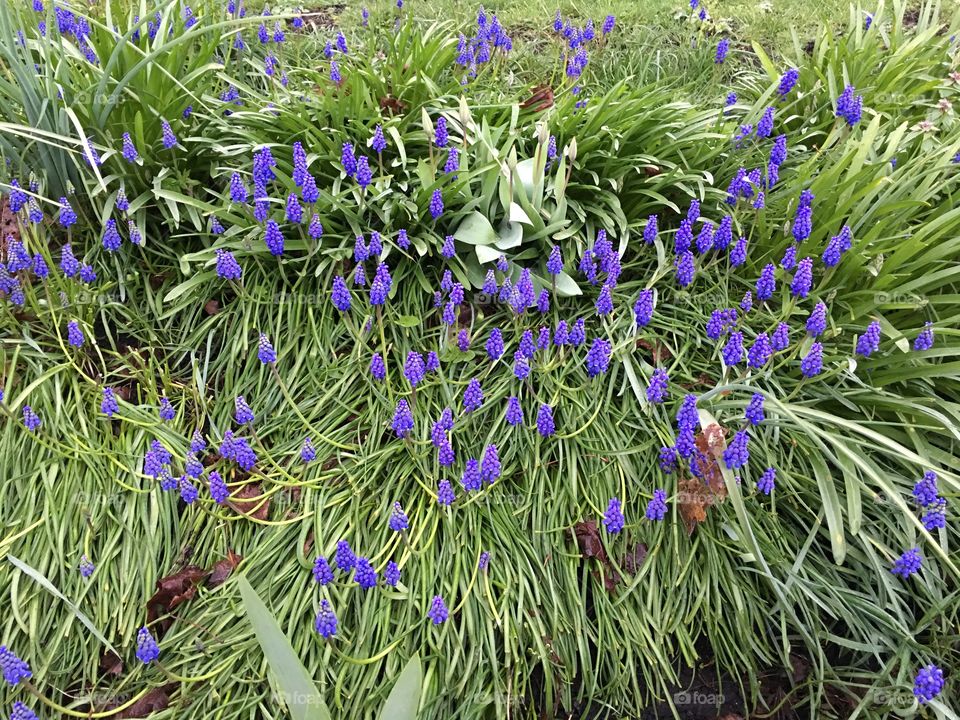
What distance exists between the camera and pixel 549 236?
3127mm

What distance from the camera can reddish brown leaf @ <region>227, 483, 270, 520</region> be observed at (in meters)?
2.50

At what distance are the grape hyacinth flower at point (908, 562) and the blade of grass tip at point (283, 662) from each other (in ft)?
6.22

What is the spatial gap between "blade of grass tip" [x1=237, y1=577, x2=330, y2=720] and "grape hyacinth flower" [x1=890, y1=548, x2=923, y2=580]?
1895 millimetres

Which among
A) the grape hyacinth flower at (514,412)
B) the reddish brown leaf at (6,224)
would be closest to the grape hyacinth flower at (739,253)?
the grape hyacinth flower at (514,412)

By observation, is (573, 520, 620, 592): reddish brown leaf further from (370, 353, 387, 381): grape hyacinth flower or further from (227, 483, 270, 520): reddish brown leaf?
(227, 483, 270, 520): reddish brown leaf

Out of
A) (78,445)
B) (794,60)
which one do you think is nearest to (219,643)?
(78,445)

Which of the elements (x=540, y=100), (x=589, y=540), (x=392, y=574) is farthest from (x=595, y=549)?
(x=540, y=100)

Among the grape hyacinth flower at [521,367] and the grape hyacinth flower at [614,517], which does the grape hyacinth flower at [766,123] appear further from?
the grape hyacinth flower at [614,517]

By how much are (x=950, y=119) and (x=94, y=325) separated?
14.2 ft

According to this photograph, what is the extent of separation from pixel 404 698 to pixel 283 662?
12.8 inches

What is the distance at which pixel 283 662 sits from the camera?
68.7 inches

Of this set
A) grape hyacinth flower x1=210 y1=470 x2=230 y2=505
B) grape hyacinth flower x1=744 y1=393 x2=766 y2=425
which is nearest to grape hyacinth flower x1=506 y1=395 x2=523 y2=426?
grape hyacinth flower x1=744 y1=393 x2=766 y2=425

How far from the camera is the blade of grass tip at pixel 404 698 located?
1.75m

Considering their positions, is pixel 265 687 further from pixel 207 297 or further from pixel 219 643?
pixel 207 297
